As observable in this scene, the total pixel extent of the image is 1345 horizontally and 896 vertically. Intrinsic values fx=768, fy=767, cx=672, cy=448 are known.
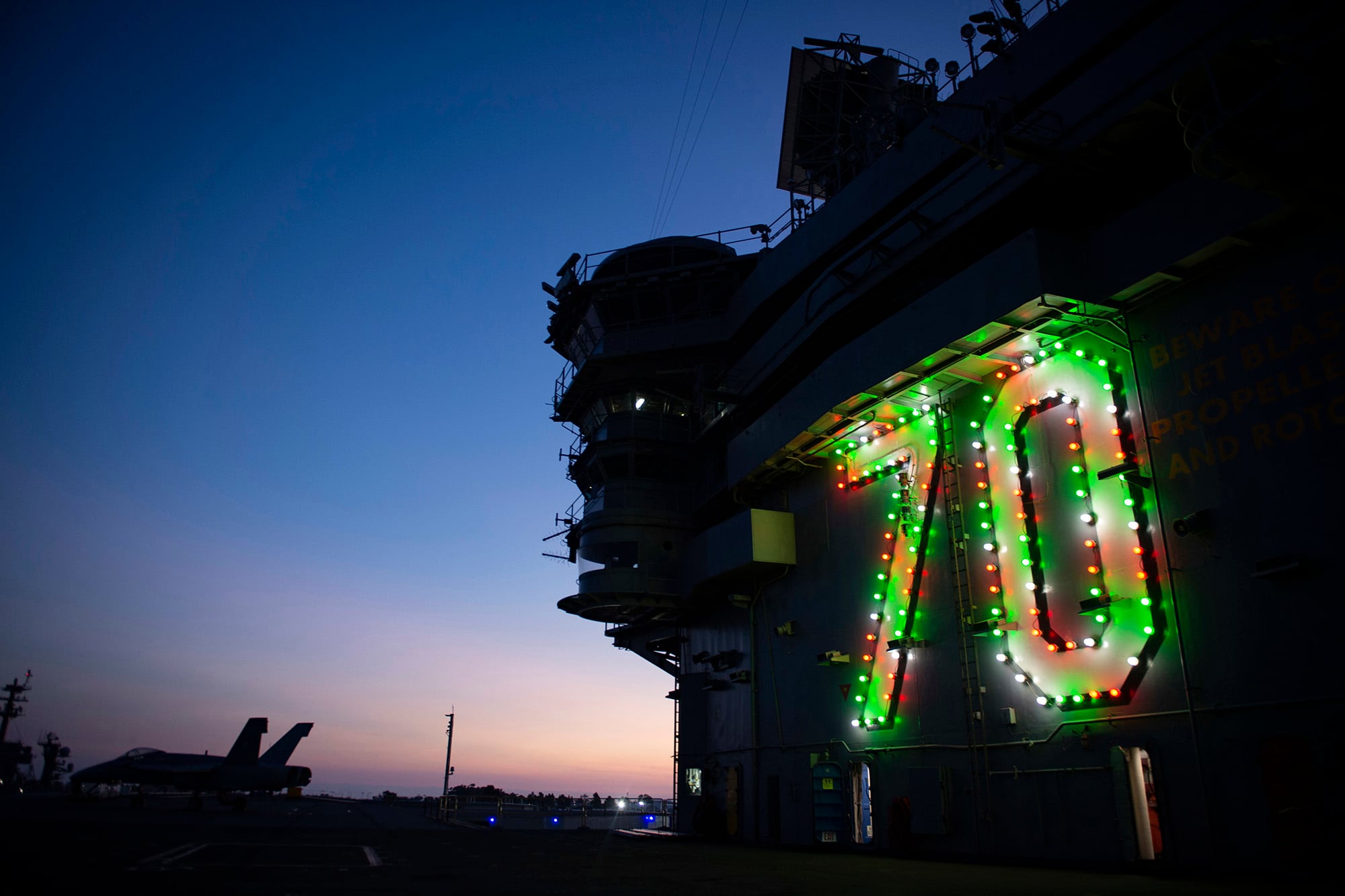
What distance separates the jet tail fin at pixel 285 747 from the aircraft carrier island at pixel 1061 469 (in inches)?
1466

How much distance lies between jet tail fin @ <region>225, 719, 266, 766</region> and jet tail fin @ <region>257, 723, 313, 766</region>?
971mm

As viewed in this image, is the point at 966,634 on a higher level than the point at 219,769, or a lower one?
higher

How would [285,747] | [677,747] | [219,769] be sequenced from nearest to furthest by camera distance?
[677,747]
[219,769]
[285,747]

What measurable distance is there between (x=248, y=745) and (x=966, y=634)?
162 feet

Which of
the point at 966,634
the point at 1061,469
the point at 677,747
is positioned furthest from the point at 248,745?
the point at 1061,469

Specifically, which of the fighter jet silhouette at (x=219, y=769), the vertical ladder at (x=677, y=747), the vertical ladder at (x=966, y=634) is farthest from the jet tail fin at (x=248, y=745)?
the vertical ladder at (x=966, y=634)

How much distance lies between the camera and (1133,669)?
13320 mm

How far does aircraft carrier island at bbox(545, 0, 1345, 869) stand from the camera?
1145 centimetres

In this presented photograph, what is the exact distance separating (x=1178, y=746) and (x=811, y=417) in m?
11.2

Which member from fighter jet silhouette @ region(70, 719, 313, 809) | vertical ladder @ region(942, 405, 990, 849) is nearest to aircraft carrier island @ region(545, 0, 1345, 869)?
vertical ladder @ region(942, 405, 990, 849)

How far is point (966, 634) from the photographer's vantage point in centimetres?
1695

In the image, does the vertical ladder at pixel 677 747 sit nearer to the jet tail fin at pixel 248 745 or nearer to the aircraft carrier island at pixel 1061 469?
A: the aircraft carrier island at pixel 1061 469

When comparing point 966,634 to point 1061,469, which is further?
point 966,634

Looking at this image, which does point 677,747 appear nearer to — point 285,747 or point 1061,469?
point 1061,469
